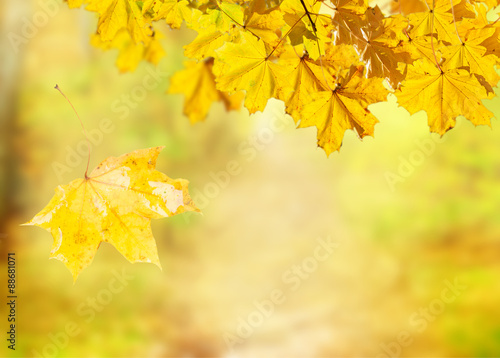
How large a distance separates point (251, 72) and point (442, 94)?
0.33m

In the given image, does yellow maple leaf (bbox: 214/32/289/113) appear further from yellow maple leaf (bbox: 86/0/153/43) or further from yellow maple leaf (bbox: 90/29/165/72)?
yellow maple leaf (bbox: 90/29/165/72)

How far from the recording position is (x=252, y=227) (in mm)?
4461

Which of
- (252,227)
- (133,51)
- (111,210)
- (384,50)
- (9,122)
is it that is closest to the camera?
(384,50)

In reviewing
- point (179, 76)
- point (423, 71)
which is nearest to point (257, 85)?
point (423, 71)

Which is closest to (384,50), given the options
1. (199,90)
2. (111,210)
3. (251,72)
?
(251,72)

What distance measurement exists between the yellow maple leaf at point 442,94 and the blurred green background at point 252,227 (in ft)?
11.2

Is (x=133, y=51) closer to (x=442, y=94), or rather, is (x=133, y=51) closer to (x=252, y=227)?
(x=442, y=94)

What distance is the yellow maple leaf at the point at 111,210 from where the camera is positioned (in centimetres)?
81

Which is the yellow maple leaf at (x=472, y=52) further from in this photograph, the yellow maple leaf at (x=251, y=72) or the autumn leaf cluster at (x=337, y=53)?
the yellow maple leaf at (x=251, y=72)

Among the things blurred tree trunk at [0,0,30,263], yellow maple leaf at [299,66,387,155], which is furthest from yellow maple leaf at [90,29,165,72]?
blurred tree trunk at [0,0,30,263]

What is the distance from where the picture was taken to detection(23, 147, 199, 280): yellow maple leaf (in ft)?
2.67

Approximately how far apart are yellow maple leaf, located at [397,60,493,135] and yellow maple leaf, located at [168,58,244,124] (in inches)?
24.6

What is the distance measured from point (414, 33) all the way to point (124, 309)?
12.9 ft

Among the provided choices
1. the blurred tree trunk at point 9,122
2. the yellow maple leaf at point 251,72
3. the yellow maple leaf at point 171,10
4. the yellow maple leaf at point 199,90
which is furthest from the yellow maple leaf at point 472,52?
the blurred tree trunk at point 9,122
